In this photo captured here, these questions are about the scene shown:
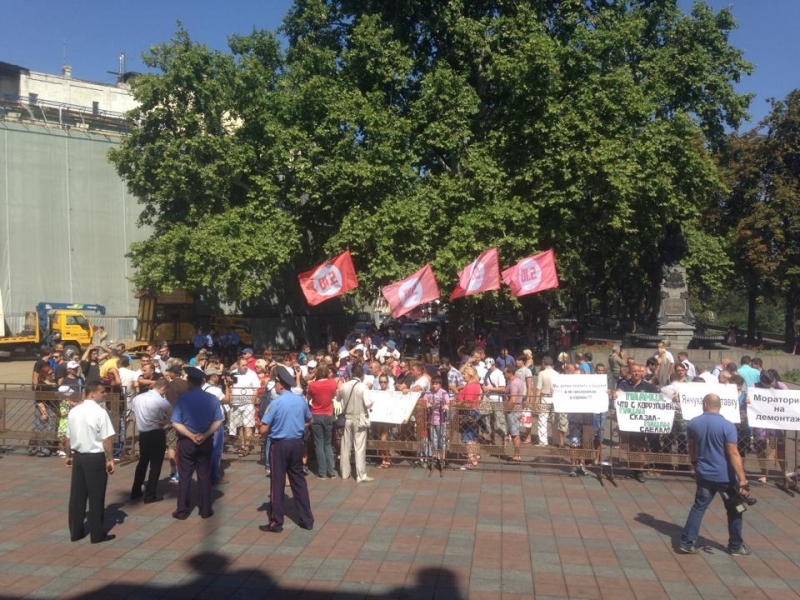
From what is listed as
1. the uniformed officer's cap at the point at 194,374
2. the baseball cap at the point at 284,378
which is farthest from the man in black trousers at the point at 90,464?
the baseball cap at the point at 284,378

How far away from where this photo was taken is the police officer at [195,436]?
28.9 ft

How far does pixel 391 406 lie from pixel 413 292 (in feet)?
15.0

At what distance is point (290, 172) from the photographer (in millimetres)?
25984

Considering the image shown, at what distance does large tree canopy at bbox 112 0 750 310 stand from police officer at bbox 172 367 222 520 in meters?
15.0

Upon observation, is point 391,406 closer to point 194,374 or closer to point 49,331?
point 194,374

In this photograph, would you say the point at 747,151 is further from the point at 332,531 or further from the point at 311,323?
the point at 332,531

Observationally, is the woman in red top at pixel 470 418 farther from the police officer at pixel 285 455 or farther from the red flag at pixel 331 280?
the red flag at pixel 331 280

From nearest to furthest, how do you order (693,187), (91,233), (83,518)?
(83,518), (693,187), (91,233)

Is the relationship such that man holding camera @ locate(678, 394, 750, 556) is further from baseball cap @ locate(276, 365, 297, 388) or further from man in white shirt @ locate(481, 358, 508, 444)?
baseball cap @ locate(276, 365, 297, 388)

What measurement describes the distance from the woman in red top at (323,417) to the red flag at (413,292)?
14.8 feet

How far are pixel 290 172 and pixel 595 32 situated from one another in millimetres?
10772

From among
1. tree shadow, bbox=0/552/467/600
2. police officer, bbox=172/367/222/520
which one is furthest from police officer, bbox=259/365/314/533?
tree shadow, bbox=0/552/467/600

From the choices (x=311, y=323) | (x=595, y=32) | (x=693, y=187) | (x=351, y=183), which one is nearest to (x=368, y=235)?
(x=351, y=183)

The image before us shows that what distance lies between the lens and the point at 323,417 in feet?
36.2
